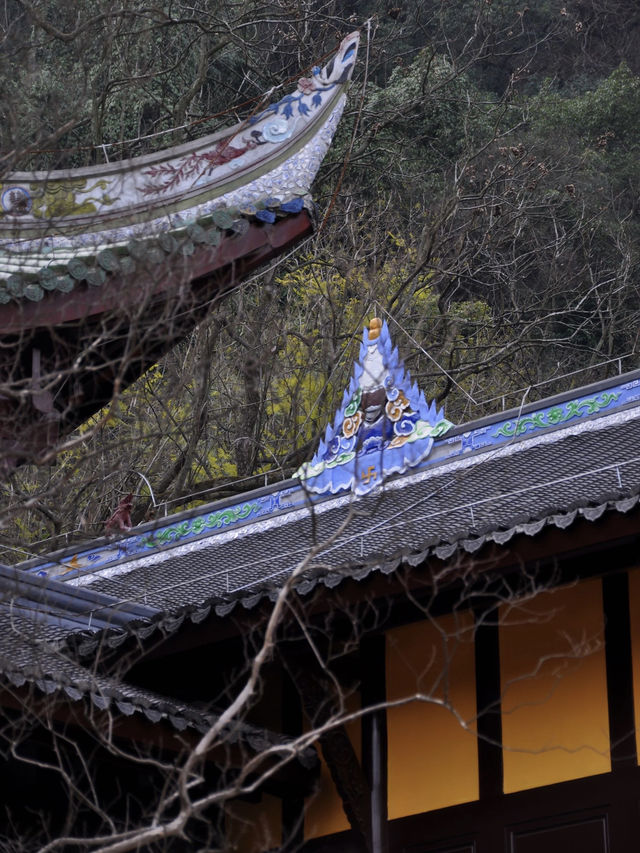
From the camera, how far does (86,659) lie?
771 cm

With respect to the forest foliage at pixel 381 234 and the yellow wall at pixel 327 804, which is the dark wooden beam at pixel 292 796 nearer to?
the yellow wall at pixel 327 804

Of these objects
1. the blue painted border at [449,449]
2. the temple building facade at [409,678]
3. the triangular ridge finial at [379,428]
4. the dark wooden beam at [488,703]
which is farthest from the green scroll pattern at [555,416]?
the dark wooden beam at [488,703]

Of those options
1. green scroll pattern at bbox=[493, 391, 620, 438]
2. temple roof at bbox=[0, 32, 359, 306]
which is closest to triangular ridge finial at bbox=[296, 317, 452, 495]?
green scroll pattern at bbox=[493, 391, 620, 438]

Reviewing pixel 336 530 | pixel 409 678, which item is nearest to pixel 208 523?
pixel 336 530

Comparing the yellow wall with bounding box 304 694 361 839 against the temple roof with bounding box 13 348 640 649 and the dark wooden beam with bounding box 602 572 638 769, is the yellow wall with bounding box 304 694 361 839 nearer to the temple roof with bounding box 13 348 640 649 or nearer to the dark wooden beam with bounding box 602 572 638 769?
the temple roof with bounding box 13 348 640 649

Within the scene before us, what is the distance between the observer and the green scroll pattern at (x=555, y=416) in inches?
430

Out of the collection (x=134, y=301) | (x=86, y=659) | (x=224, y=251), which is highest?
(x=224, y=251)

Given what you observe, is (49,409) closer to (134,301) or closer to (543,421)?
(134,301)

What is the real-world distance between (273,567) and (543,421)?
2550mm

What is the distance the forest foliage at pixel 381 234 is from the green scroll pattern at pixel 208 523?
7.60ft

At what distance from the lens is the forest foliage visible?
57.9ft

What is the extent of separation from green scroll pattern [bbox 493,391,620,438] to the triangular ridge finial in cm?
48

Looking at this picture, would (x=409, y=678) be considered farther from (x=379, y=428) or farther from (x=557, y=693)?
(x=379, y=428)

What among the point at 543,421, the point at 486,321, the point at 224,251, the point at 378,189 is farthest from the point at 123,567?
the point at 378,189
